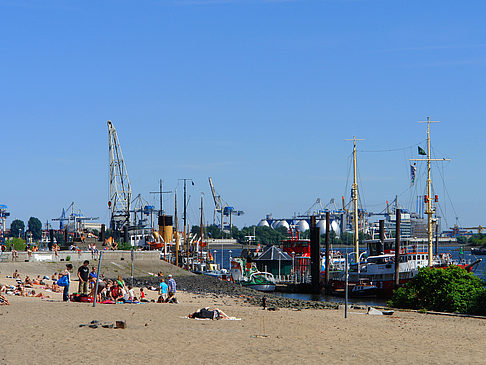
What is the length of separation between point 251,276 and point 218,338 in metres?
49.9

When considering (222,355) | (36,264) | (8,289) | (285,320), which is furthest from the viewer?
(36,264)

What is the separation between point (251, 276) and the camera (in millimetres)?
71688

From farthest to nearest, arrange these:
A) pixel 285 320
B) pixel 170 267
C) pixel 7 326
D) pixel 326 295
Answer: pixel 170 267 < pixel 326 295 < pixel 285 320 < pixel 7 326

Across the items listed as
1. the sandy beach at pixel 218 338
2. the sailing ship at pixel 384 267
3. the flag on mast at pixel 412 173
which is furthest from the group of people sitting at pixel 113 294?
the flag on mast at pixel 412 173

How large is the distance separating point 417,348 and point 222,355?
6907mm

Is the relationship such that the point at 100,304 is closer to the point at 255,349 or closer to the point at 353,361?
the point at 255,349

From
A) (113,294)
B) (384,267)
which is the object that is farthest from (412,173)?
(113,294)

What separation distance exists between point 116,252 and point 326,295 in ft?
66.2

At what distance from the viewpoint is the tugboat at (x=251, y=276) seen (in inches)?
2724

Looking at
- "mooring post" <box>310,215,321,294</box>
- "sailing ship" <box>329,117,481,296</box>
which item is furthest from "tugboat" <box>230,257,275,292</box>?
"sailing ship" <box>329,117,481,296</box>

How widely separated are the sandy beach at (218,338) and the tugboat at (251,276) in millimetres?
37713

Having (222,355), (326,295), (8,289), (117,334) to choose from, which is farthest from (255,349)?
(326,295)

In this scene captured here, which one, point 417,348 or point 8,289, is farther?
point 8,289

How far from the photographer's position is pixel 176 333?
22.5 metres
